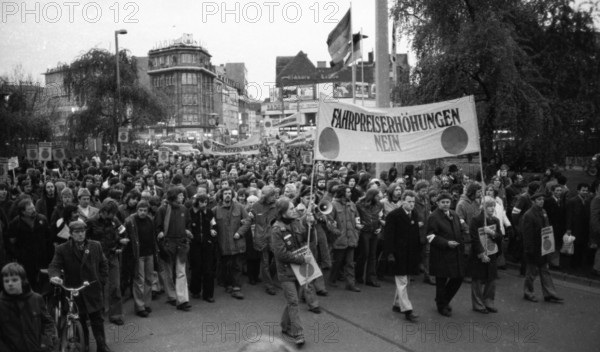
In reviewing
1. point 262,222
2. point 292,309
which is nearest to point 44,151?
point 262,222

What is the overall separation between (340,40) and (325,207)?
10.5 meters

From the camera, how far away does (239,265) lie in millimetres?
8891

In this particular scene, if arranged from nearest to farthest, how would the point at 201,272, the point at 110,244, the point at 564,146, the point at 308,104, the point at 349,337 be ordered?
the point at 349,337, the point at 110,244, the point at 201,272, the point at 564,146, the point at 308,104

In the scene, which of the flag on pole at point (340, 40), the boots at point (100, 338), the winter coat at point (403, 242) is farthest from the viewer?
the flag on pole at point (340, 40)

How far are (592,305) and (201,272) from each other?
232 inches

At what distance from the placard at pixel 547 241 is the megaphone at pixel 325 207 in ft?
10.7

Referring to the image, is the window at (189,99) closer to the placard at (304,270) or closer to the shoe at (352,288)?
the shoe at (352,288)

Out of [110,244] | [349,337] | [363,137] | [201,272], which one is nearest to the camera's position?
[349,337]

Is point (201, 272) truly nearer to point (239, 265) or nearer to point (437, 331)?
point (239, 265)

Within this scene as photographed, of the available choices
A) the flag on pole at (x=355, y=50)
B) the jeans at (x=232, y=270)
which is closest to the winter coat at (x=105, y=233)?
the jeans at (x=232, y=270)

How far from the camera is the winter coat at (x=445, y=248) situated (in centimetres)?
730

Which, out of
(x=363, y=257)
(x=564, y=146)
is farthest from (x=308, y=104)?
(x=363, y=257)

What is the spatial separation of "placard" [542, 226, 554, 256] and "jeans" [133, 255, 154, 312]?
578 cm

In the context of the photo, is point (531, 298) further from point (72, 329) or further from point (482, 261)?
point (72, 329)
